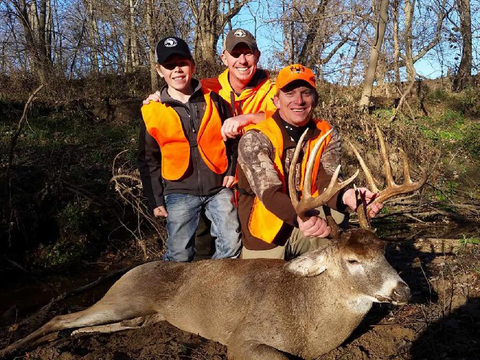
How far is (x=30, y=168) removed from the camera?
7.29 meters

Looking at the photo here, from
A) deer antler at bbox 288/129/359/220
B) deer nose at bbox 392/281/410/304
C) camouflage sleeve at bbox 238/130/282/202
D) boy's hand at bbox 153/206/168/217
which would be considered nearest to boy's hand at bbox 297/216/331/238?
deer antler at bbox 288/129/359/220

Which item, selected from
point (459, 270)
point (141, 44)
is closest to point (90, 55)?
point (141, 44)

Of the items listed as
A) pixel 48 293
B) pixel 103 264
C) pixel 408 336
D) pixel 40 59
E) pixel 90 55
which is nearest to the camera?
pixel 408 336

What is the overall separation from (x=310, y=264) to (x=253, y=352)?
715mm

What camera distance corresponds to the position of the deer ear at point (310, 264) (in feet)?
10.7

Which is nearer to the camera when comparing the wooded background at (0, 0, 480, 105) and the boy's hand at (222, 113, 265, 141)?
the boy's hand at (222, 113, 265, 141)

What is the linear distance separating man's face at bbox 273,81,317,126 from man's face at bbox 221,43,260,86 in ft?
3.02

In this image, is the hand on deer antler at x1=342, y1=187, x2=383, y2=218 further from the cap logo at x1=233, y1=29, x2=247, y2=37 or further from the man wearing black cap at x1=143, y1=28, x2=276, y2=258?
the cap logo at x1=233, y1=29, x2=247, y2=37

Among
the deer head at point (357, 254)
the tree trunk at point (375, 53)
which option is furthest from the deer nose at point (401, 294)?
the tree trunk at point (375, 53)

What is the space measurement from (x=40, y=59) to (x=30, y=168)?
572 centimetres

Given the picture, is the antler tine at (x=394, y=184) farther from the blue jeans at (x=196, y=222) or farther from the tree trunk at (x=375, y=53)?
the tree trunk at (x=375, y=53)

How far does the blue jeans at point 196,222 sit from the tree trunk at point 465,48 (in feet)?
39.8

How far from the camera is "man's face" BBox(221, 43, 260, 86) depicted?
4.55 meters

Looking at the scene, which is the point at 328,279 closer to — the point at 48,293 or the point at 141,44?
the point at 48,293
